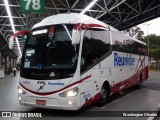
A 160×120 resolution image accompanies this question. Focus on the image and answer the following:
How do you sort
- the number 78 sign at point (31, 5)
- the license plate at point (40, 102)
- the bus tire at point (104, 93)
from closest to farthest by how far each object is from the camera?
the license plate at point (40, 102), the bus tire at point (104, 93), the number 78 sign at point (31, 5)

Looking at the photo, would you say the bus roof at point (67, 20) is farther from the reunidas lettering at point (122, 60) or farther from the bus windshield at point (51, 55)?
the reunidas lettering at point (122, 60)

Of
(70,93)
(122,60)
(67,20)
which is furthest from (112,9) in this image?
(70,93)

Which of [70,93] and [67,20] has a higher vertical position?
[67,20]

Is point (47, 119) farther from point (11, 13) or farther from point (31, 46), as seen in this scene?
point (11, 13)

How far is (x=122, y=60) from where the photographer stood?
12766 millimetres

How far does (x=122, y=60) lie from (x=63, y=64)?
5445 mm

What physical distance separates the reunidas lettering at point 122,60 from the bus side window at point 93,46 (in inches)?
47.0

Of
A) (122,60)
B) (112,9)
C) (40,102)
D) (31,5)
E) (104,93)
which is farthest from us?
(112,9)

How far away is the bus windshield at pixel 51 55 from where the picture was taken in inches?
311

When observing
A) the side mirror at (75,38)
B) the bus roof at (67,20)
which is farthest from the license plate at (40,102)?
the bus roof at (67,20)

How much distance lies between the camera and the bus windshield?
311 inches

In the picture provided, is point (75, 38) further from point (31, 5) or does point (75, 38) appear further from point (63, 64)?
point (31, 5)

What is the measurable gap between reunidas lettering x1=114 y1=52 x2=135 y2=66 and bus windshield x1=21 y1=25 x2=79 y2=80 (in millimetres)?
3848

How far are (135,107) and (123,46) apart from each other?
394cm
